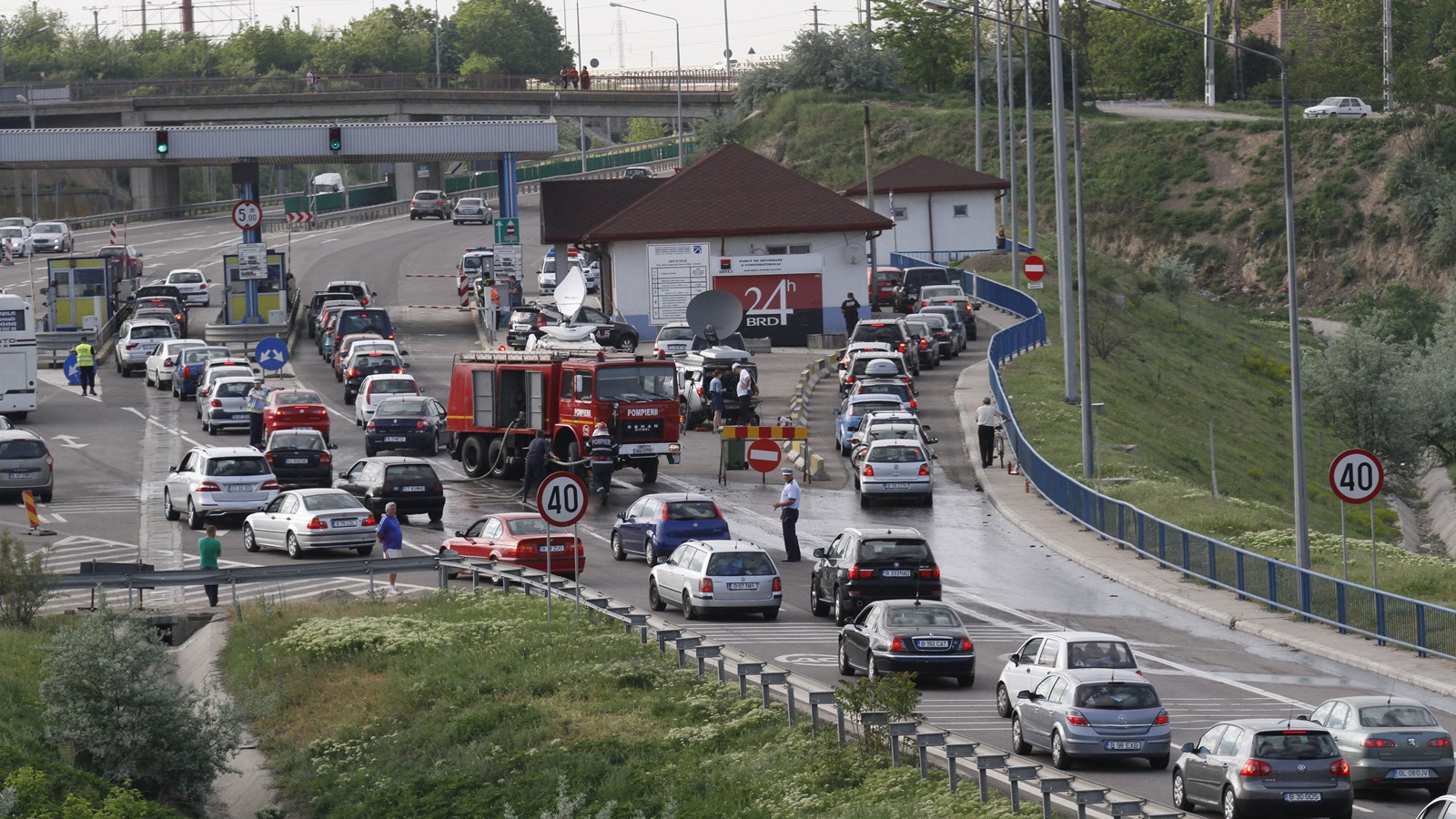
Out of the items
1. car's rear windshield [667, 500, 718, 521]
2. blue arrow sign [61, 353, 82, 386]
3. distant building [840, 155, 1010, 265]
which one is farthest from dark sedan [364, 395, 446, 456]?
distant building [840, 155, 1010, 265]

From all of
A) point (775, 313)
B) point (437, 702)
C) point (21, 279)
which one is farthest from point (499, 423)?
point (21, 279)

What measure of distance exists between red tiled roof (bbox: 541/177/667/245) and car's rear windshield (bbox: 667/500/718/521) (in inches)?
1586

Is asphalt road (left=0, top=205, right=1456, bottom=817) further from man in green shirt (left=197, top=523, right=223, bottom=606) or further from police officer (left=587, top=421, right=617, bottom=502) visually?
man in green shirt (left=197, top=523, right=223, bottom=606)

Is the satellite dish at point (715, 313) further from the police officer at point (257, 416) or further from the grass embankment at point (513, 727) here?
the grass embankment at point (513, 727)

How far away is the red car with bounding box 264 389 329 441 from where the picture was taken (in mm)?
42594

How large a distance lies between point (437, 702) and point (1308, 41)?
12652cm

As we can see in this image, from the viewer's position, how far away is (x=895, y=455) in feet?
124

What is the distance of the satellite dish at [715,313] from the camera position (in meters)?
53.1

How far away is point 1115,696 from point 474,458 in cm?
2411

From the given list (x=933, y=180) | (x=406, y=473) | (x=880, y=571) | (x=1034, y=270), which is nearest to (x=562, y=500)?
(x=880, y=571)

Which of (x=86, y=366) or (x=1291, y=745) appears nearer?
(x=1291, y=745)

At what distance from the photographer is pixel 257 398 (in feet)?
141

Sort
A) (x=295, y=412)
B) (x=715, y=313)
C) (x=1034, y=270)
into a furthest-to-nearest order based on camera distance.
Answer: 1. (x=1034, y=270)
2. (x=715, y=313)
3. (x=295, y=412)

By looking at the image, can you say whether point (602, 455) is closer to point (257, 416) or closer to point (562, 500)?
point (257, 416)
